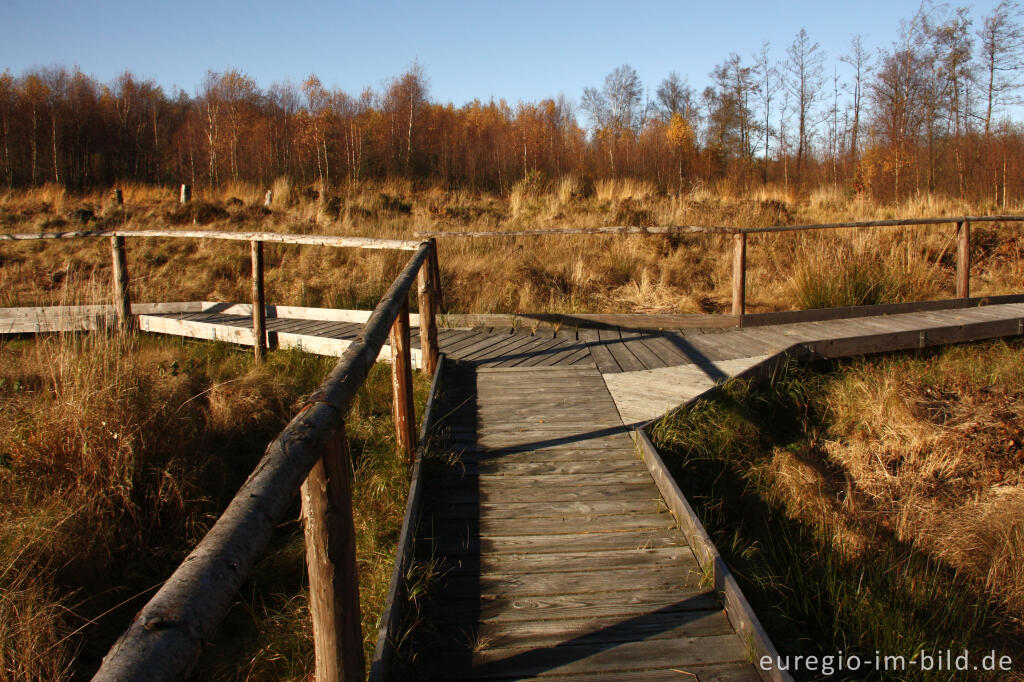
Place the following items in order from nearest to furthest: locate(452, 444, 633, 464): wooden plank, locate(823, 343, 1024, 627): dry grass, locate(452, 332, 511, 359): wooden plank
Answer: locate(823, 343, 1024, 627): dry grass < locate(452, 444, 633, 464): wooden plank < locate(452, 332, 511, 359): wooden plank

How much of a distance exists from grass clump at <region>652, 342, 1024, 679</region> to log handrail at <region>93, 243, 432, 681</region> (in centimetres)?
234

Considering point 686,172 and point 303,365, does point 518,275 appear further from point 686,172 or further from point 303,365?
point 686,172

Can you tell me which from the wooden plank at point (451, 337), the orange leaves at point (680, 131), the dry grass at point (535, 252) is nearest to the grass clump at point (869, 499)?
the dry grass at point (535, 252)

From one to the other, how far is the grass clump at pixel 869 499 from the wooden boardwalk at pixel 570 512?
358 mm

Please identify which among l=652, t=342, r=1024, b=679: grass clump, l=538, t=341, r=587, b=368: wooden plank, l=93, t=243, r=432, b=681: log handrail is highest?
l=93, t=243, r=432, b=681: log handrail

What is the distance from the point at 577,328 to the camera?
757 centimetres

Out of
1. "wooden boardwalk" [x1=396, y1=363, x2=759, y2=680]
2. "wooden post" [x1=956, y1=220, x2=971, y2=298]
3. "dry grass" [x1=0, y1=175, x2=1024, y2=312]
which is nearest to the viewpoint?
"wooden boardwalk" [x1=396, y1=363, x2=759, y2=680]

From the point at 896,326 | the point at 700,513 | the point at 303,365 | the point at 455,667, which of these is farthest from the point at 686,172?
the point at 455,667

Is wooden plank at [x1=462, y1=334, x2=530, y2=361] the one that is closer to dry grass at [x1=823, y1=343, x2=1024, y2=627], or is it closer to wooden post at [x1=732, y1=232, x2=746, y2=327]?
wooden post at [x1=732, y1=232, x2=746, y2=327]

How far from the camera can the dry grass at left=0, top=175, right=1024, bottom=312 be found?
9.29 m

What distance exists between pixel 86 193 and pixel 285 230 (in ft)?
33.6

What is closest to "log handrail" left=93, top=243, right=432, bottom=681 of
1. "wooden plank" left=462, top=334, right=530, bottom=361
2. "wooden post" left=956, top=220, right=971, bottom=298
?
"wooden plank" left=462, top=334, right=530, bottom=361

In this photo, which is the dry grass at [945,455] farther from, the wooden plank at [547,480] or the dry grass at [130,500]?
the dry grass at [130,500]

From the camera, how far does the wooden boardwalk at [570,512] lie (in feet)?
8.36
